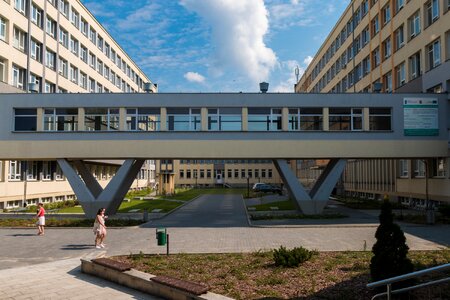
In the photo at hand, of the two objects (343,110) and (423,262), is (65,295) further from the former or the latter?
(343,110)

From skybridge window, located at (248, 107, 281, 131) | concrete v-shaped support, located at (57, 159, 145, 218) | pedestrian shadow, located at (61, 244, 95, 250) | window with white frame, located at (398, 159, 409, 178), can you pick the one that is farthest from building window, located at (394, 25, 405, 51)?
pedestrian shadow, located at (61, 244, 95, 250)

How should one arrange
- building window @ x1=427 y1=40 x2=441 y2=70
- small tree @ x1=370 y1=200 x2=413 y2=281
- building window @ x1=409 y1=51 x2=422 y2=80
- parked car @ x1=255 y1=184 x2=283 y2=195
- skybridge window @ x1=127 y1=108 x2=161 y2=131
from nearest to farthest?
small tree @ x1=370 y1=200 x2=413 y2=281 < skybridge window @ x1=127 y1=108 x2=161 y2=131 < building window @ x1=427 y1=40 x2=441 y2=70 < building window @ x1=409 y1=51 x2=422 y2=80 < parked car @ x1=255 y1=184 x2=283 y2=195

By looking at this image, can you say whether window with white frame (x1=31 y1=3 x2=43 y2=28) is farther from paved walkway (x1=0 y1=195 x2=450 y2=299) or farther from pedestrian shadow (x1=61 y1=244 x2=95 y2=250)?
pedestrian shadow (x1=61 y1=244 x2=95 y2=250)

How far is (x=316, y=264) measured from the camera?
496 inches

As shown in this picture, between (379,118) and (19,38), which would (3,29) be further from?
(379,118)

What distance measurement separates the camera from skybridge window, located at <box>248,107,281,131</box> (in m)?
28.0

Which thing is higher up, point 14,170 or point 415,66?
point 415,66

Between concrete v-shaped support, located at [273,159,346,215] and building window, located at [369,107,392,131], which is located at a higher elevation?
building window, located at [369,107,392,131]

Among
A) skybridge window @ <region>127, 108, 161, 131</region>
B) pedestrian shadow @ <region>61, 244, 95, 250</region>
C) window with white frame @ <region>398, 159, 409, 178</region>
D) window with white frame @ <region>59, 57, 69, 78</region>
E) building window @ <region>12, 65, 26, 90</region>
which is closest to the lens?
pedestrian shadow @ <region>61, 244, 95, 250</region>

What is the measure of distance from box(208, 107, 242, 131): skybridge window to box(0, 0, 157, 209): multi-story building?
671 centimetres

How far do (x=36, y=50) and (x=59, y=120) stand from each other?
14328 millimetres

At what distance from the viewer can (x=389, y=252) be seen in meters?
8.78

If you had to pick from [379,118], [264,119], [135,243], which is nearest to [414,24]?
[379,118]

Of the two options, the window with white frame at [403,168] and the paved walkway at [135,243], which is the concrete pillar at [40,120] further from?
the window with white frame at [403,168]
